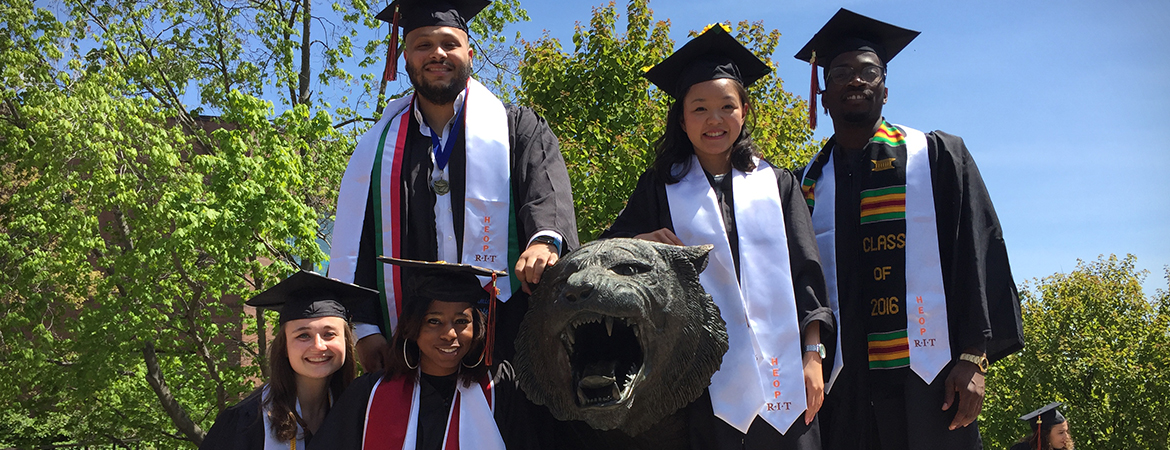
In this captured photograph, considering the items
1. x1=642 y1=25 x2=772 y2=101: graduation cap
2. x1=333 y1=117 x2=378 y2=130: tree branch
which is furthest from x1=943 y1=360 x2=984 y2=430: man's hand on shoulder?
x1=333 y1=117 x2=378 y2=130: tree branch

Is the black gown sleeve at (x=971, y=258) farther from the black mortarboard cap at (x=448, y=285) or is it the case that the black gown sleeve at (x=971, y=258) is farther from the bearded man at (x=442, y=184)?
the black mortarboard cap at (x=448, y=285)

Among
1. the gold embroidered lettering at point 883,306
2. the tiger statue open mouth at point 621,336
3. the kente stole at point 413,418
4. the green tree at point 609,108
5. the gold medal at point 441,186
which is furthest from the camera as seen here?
the green tree at point 609,108

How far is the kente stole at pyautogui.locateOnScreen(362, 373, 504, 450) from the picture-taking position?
121 inches

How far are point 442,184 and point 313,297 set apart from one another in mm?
687

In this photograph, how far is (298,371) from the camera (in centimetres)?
345

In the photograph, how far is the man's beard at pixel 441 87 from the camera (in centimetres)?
361

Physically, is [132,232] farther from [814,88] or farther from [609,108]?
[814,88]

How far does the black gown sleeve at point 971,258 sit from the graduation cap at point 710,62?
87 centimetres

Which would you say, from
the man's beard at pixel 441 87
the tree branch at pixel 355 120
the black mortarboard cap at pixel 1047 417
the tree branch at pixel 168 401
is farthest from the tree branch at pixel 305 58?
the man's beard at pixel 441 87

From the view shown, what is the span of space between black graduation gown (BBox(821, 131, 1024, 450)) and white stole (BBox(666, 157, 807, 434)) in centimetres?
51

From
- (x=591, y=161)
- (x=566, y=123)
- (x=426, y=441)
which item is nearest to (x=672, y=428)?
(x=426, y=441)

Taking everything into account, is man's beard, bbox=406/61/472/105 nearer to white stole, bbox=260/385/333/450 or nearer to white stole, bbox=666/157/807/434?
white stole, bbox=666/157/807/434

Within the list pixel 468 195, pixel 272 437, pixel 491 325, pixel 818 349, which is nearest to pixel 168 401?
pixel 272 437

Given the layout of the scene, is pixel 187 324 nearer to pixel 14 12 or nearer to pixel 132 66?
pixel 132 66
